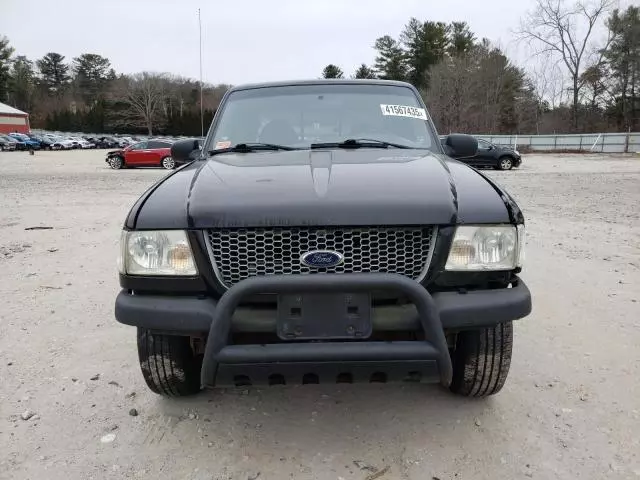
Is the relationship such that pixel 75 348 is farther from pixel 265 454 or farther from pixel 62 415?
pixel 265 454

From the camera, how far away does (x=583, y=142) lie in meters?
37.9

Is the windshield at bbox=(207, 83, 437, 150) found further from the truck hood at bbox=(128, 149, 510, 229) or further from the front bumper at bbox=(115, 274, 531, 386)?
the front bumper at bbox=(115, 274, 531, 386)

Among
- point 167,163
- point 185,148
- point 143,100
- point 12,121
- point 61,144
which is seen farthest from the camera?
point 143,100

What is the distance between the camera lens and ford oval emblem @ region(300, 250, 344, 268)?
2.15m

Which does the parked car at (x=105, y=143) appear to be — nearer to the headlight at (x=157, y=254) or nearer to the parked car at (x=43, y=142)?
the parked car at (x=43, y=142)

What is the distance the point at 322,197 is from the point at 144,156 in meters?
23.7

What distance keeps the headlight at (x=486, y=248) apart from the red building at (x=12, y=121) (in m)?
81.4

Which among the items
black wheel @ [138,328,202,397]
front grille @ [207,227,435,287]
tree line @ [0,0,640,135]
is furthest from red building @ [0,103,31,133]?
front grille @ [207,227,435,287]

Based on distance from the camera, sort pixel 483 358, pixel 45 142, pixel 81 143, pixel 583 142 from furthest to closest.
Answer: pixel 81 143
pixel 45 142
pixel 583 142
pixel 483 358

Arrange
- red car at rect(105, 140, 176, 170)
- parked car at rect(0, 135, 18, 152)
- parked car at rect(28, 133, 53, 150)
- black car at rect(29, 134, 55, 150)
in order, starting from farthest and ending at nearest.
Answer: black car at rect(29, 134, 55, 150) → parked car at rect(28, 133, 53, 150) → parked car at rect(0, 135, 18, 152) → red car at rect(105, 140, 176, 170)

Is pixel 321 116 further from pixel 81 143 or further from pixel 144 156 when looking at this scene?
pixel 81 143

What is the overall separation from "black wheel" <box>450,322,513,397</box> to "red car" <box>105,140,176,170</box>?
Answer: 23.1m

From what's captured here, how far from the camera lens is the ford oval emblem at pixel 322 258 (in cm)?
215

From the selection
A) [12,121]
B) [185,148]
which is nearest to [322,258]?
[185,148]
